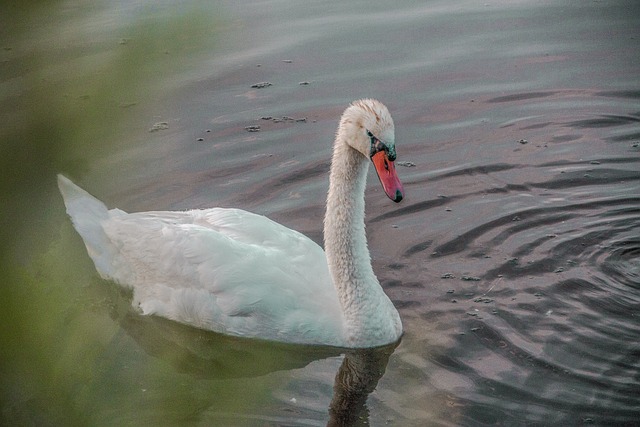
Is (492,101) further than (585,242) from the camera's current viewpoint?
Yes

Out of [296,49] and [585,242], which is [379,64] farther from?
[585,242]

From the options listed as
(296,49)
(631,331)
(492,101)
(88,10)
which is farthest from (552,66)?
(88,10)

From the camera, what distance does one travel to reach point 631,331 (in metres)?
6.08

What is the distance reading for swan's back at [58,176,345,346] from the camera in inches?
242

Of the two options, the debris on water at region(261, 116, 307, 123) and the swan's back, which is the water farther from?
the swan's back

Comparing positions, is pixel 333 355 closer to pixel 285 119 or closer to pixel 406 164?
pixel 406 164

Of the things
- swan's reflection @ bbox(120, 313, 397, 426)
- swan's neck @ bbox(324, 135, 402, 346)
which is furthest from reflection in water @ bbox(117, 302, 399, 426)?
swan's neck @ bbox(324, 135, 402, 346)

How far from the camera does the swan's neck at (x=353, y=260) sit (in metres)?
6.16

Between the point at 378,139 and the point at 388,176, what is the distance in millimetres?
260

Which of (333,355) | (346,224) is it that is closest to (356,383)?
(333,355)

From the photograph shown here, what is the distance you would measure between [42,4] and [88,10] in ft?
0.85

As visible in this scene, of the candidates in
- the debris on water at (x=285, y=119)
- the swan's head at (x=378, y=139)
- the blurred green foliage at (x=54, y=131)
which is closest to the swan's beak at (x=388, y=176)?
the swan's head at (x=378, y=139)

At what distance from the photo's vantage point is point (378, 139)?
5840 mm

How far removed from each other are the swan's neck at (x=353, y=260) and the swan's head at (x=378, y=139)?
21 centimetres
